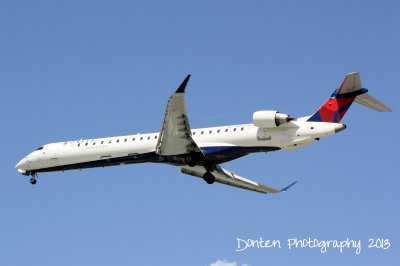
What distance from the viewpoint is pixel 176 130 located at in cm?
3472

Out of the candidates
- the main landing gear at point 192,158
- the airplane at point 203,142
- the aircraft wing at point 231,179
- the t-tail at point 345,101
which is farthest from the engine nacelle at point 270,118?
the aircraft wing at point 231,179

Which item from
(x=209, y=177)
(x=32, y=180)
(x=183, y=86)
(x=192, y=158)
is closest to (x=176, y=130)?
(x=192, y=158)

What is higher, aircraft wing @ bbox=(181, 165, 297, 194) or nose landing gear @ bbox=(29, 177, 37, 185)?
nose landing gear @ bbox=(29, 177, 37, 185)

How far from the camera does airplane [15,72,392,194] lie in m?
33.8

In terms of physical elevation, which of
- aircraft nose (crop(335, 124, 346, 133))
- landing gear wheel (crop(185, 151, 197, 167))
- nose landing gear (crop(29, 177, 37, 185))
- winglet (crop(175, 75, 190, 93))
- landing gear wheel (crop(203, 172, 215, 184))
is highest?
winglet (crop(175, 75, 190, 93))

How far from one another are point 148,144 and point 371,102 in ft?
38.2

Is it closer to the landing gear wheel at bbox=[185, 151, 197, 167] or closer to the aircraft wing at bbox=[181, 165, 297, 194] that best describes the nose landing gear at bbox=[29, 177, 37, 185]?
the aircraft wing at bbox=[181, 165, 297, 194]

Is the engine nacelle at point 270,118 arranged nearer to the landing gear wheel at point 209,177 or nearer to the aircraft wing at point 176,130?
the aircraft wing at point 176,130

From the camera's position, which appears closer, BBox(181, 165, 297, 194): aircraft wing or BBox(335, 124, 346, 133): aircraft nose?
BBox(335, 124, 346, 133): aircraft nose

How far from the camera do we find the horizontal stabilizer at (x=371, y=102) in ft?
110

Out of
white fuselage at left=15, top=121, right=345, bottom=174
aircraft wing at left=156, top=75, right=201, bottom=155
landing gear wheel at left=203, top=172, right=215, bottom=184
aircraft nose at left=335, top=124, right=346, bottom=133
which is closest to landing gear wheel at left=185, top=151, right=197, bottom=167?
aircraft wing at left=156, top=75, right=201, bottom=155

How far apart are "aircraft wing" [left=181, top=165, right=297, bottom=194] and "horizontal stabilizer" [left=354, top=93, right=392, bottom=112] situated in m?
7.95

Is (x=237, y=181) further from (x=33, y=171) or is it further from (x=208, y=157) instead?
(x=33, y=171)

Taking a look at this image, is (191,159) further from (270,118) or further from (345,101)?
(345,101)
